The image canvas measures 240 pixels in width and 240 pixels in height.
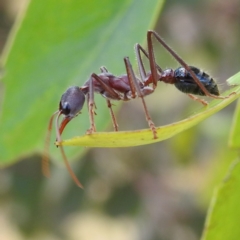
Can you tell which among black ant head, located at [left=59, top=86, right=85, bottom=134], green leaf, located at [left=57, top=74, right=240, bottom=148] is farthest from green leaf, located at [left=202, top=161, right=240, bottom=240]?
black ant head, located at [left=59, top=86, right=85, bottom=134]

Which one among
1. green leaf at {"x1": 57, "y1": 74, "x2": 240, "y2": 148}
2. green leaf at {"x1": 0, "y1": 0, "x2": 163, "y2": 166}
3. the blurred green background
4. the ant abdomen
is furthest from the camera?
the blurred green background

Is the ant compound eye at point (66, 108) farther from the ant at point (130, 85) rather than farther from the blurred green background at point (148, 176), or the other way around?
the blurred green background at point (148, 176)

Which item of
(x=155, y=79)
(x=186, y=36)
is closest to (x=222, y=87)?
(x=155, y=79)

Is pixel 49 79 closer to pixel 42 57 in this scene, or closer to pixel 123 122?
pixel 42 57


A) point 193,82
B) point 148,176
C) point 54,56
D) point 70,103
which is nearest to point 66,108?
point 70,103

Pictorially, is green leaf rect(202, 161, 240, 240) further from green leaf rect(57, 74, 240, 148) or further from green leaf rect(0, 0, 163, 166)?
green leaf rect(0, 0, 163, 166)

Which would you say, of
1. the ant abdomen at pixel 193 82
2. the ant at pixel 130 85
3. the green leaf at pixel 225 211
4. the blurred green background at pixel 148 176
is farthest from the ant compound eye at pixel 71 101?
the blurred green background at pixel 148 176

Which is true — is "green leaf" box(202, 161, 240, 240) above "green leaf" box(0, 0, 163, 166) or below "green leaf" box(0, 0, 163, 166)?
below
